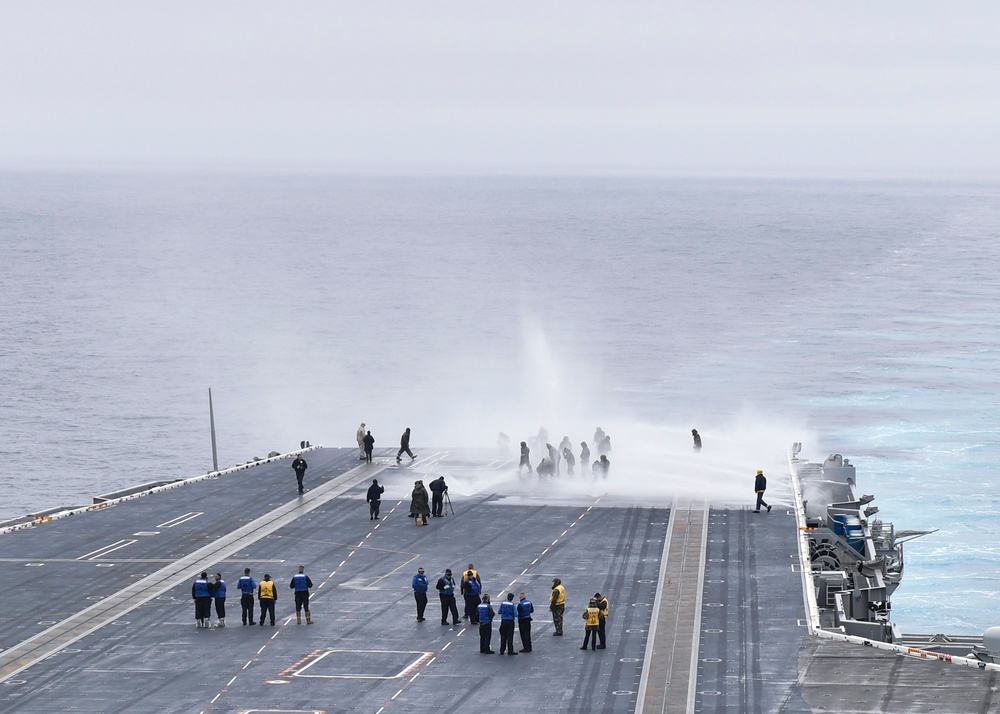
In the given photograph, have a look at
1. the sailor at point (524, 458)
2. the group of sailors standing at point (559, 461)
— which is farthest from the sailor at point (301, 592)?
the sailor at point (524, 458)

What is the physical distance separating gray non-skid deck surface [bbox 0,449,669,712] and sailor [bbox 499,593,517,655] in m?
0.38

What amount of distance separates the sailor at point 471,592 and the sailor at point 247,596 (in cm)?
523

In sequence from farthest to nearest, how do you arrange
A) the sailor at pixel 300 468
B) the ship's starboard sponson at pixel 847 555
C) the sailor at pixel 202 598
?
Result: 1. the sailor at pixel 300 468
2. the ship's starboard sponson at pixel 847 555
3. the sailor at pixel 202 598

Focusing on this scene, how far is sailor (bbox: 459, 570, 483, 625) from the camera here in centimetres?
3450

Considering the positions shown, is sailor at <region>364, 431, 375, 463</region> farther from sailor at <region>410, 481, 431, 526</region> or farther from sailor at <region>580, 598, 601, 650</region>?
sailor at <region>580, 598, 601, 650</region>

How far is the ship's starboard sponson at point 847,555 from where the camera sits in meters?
39.0

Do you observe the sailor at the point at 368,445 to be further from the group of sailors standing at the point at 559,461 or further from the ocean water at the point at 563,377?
the ocean water at the point at 563,377

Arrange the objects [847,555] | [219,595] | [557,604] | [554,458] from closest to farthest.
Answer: [557,604]
[219,595]
[847,555]
[554,458]

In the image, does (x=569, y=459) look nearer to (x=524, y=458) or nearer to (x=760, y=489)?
(x=524, y=458)

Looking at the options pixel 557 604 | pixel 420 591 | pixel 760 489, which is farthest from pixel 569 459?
pixel 557 604

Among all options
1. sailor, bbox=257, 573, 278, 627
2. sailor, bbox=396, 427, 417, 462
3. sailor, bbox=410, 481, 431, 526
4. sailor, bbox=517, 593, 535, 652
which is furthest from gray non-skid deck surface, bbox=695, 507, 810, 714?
sailor, bbox=396, 427, 417, 462

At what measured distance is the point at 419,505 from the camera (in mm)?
45656

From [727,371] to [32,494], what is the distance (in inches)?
2324

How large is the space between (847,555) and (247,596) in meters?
20.5
